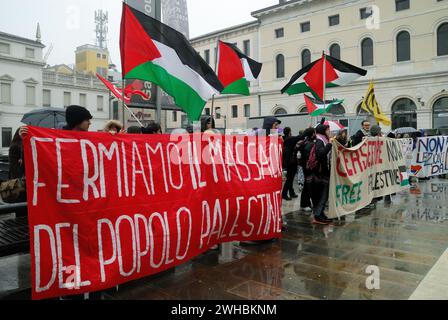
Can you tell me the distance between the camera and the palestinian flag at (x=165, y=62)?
4488mm

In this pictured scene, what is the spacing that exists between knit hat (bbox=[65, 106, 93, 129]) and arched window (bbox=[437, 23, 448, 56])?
32908 millimetres

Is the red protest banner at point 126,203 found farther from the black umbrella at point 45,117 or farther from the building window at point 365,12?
the building window at point 365,12

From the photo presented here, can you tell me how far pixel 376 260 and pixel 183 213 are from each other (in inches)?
100

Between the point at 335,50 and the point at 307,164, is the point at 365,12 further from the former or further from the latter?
the point at 307,164

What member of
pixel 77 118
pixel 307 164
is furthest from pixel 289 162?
pixel 77 118

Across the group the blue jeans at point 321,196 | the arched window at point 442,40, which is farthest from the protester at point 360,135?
the arched window at point 442,40

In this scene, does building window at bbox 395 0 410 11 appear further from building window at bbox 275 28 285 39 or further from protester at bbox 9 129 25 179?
protester at bbox 9 129 25 179

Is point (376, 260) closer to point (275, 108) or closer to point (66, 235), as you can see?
point (66, 235)

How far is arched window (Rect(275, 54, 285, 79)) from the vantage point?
39862 mm

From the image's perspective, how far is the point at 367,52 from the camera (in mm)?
33969

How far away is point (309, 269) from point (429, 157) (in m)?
11.1

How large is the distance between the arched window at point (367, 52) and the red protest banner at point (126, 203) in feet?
108

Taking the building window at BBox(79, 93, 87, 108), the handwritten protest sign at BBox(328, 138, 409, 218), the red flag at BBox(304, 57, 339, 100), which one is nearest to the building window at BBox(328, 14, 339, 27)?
the red flag at BBox(304, 57, 339, 100)
